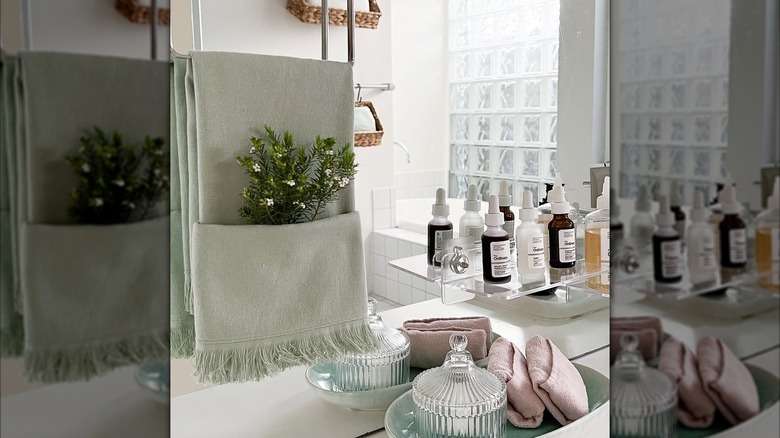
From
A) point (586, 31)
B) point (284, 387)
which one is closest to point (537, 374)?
point (284, 387)

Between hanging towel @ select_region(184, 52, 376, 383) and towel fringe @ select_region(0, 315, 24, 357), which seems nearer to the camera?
towel fringe @ select_region(0, 315, 24, 357)

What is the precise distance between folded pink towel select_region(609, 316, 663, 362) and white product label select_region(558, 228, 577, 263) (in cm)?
90

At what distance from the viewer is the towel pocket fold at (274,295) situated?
2.54 ft

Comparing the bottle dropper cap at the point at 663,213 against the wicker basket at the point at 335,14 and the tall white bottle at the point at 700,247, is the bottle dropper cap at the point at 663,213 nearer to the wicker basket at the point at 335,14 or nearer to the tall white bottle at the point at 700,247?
the tall white bottle at the point at 700,247

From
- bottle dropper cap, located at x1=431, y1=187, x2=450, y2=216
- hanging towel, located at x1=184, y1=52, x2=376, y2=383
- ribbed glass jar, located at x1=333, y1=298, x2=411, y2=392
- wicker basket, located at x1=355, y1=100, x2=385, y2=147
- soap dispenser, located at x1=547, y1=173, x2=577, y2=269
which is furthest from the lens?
wicker basket, located at x1=355, y1=100, x2=385, y2=147

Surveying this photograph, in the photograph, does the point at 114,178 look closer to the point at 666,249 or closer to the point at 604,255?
the point at 666,249

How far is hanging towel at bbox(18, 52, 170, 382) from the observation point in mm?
211

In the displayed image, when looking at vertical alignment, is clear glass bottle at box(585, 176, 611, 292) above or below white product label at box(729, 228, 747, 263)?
below

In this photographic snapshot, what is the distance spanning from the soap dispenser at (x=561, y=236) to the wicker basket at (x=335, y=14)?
30.6 inches

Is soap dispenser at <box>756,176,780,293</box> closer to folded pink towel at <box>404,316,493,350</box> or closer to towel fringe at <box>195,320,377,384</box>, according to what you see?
towel fringe at <box>195,320,377,384</box>

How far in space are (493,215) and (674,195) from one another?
82cm

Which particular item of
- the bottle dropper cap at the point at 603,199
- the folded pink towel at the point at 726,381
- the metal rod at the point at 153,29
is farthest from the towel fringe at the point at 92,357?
the bottle dropper cap at the point at 603,199

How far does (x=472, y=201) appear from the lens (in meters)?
1.22

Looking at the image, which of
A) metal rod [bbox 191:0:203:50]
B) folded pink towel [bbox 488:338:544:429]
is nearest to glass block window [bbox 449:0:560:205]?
folded pink towel [bbox 488:338:544:429]
